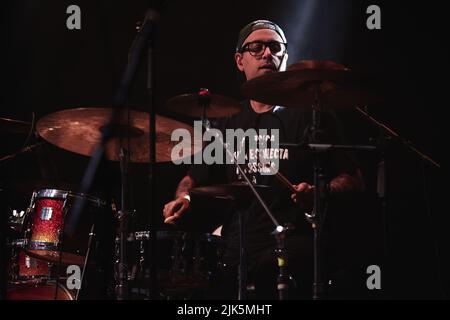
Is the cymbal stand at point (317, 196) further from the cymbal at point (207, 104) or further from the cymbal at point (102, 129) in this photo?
the cymbal at point (102, 129)

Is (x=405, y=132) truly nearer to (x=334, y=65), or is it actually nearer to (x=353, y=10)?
(x=353, y=10)

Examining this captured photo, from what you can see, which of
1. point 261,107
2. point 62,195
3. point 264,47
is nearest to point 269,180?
point 261,107

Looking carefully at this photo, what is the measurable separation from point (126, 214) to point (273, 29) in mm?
1556

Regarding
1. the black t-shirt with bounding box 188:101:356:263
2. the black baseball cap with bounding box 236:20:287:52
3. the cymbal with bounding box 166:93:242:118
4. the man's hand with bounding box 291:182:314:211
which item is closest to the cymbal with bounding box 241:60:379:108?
the cymbal with bounding box 166:93:242:118

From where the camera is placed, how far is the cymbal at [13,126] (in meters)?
3.27

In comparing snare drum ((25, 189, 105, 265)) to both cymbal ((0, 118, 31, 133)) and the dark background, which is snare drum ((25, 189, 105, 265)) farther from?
cymbal ((0, 118, 31, 133))

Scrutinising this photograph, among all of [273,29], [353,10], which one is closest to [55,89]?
[273,29]

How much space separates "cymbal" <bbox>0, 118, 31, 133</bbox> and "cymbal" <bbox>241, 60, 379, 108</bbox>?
1253 millimetres

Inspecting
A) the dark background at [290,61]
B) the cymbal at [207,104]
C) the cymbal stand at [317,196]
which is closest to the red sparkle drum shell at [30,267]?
the dark background at [290,61]

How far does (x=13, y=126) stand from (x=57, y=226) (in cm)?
64

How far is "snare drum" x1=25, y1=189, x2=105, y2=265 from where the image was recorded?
3.63 metres

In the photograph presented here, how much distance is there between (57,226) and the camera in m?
3.69

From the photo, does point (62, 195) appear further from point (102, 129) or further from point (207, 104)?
point (207, 104)

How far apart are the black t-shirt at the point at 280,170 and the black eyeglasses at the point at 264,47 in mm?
360
